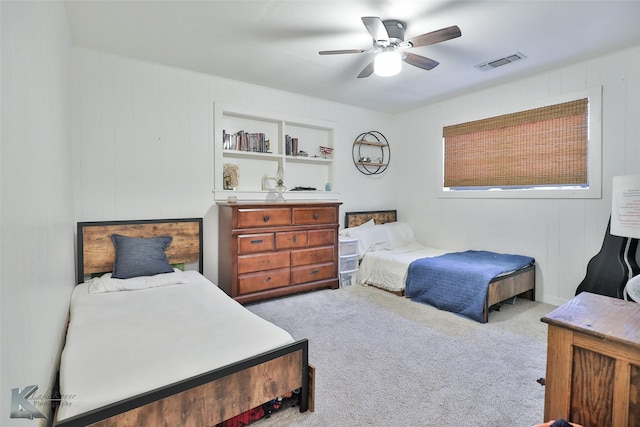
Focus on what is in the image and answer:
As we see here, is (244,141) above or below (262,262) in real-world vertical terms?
above

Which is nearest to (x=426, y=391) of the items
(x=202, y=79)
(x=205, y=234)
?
(x=205, y=234)

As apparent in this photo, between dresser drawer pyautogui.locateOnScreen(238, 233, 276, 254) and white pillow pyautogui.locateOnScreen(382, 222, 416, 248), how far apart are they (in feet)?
5.95

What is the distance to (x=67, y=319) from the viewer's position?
2.24 meters

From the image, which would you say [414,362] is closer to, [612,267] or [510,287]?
[510,287]

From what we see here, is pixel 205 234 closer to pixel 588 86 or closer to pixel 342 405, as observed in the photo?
pixel 342 405

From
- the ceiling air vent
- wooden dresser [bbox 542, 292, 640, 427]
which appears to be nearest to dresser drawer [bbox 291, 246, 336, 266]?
the ceiling air vent

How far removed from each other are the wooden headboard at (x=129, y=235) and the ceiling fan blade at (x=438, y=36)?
2.64 metres

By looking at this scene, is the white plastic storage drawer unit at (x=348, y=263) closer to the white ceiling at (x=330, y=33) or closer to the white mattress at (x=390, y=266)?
the white mattress at (x=390, y=266)

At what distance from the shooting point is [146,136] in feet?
10.7

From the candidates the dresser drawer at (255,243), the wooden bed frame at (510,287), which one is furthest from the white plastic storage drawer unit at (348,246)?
the dresser drawer at (255,243)

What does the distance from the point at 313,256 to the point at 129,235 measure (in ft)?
6.26

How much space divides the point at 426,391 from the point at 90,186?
321cm

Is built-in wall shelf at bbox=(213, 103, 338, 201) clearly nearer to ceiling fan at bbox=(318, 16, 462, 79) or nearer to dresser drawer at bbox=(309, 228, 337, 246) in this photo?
dresser drawer at bbox=(309, 228, 337, 246)

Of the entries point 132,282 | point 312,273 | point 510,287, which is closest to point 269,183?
point 312,273
